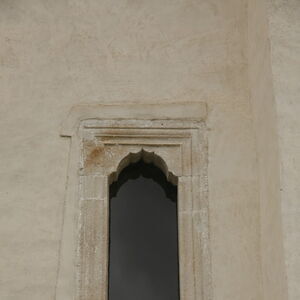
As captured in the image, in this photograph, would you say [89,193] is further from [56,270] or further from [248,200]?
[248,200]

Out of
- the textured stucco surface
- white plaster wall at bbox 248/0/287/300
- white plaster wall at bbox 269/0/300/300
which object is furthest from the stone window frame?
white plaster wall at bbox 269/0/300/300

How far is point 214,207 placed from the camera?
6164 millimetres

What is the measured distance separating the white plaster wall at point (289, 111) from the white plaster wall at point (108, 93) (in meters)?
0.71

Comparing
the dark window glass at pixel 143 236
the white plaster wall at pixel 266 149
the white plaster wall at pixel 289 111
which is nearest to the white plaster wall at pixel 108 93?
the white plaster wall at pixel 266 149

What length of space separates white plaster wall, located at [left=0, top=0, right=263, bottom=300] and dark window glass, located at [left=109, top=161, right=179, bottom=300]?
0.37 m

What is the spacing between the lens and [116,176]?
6391 mm

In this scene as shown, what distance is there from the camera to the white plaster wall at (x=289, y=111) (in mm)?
5289

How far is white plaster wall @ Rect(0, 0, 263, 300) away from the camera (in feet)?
19.8

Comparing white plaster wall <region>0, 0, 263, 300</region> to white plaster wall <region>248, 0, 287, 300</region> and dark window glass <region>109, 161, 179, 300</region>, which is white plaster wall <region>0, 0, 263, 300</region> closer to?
white plaster wall <region>248, 0, 287, 300</region>

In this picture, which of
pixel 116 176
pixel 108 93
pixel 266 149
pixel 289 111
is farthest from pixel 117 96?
pixel 289 111

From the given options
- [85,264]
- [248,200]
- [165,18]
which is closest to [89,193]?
[85,264]

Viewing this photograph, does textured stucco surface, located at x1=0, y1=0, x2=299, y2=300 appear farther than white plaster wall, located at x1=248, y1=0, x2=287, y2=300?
Yes

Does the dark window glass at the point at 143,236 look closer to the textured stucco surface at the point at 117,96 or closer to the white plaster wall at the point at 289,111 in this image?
the textured stucco surface at the point at 117,96

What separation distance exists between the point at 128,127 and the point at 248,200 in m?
0.91
